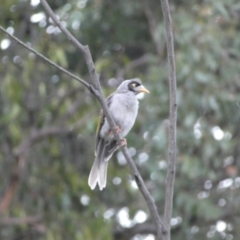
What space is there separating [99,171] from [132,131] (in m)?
3.07

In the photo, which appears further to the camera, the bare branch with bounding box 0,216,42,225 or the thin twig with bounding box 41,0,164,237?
the bare branch with bounding box 0,216,42,225

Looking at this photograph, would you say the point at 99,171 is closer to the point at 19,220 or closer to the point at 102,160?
the point at 102,160

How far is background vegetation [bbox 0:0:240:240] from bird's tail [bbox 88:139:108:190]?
5.67 feet

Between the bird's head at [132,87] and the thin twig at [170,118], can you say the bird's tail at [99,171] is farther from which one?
the thin twig at [170,118]

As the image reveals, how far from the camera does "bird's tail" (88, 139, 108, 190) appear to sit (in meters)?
5.65

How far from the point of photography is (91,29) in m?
9.74

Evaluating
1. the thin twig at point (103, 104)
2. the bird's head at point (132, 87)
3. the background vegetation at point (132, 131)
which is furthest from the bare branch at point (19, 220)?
the thin twig at point (103, 104)

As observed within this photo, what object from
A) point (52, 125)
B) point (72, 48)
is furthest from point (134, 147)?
point (72, 48)

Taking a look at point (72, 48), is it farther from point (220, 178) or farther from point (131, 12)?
point (220, 178)

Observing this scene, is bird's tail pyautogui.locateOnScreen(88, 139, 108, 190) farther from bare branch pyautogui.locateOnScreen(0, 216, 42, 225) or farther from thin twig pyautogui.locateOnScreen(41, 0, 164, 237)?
bare branch pyautogui.locateOnScreen(0, 216, 42, 225)

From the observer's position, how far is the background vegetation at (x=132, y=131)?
809 cm

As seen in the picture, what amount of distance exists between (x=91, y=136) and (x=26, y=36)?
1570 millimetres

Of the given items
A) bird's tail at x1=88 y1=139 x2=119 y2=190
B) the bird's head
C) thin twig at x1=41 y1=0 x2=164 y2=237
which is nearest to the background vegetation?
the bird's head

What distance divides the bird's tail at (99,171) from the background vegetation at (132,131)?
68.0 inches
